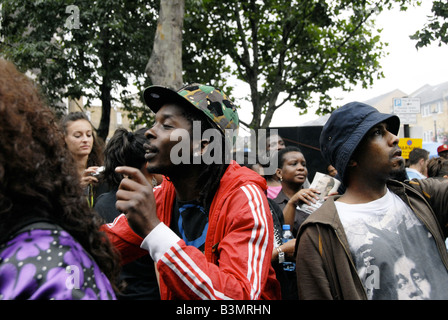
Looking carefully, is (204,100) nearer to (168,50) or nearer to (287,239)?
(287,239)

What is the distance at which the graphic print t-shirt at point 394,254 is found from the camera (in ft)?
6.75

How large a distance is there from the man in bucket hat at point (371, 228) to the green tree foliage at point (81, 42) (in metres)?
11.2

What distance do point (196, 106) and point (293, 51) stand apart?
1648 centimetres

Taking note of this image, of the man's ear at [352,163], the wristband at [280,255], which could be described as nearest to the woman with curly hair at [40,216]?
the man's ear at [352,163]

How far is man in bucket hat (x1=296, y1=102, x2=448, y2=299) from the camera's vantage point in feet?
6.77

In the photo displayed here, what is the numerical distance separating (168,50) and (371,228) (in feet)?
19.5

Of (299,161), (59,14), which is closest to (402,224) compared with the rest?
(299,161)

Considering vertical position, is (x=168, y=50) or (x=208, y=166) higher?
(x=168, y=50)

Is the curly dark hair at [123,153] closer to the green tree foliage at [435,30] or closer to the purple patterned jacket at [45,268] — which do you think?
the purple patterned jacket at [45,268]

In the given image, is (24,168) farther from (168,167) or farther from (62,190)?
(168,167)

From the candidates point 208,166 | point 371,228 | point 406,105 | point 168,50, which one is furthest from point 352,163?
point 406,105

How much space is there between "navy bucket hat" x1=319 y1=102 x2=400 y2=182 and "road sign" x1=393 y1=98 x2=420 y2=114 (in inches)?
316

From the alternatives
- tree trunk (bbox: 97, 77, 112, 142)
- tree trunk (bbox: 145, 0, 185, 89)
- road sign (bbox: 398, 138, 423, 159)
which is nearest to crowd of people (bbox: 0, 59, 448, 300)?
tree trunk (bbox: 145, 0, 185, 89)

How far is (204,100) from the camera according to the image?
234cm
